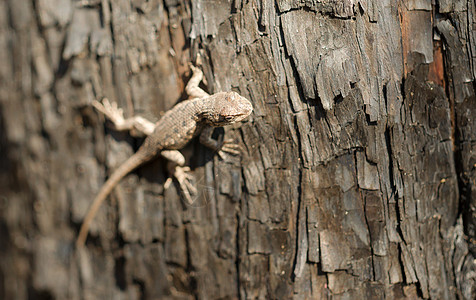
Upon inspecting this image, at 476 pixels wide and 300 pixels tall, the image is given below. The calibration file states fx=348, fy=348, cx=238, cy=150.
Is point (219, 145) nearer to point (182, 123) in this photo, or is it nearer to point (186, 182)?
point (182, 123)

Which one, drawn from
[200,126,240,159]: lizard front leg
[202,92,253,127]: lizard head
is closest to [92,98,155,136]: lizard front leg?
[200,126,240,159]: lizard front leg

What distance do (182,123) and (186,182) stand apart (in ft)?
1.98

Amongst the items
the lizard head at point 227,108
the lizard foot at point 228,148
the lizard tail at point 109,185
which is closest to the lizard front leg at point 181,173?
the lizard tail at point 109,185

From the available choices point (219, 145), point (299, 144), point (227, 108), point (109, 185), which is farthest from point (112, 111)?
point (299, 144)

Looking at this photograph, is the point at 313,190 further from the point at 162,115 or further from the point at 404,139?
the point at 162,115

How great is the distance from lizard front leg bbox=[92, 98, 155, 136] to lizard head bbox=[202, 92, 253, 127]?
2.86 feet

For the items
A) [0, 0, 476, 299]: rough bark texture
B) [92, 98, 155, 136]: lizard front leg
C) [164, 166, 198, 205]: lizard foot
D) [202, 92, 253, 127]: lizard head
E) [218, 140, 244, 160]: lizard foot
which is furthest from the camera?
[92, 98, 155, 136]: lizard front leg

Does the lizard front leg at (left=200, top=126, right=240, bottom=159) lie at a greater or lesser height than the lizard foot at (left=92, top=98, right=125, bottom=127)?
lesser

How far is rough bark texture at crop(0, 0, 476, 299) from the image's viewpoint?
9.38 ft

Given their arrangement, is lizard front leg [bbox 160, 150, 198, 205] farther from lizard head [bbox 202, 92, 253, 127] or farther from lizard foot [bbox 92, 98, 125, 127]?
lizard foot [bbox 92, 98, 125, 127]

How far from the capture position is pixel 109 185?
398 cm

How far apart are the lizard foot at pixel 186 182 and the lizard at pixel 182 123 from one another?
0.03ft

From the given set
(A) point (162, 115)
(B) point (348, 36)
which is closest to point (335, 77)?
(B) point (348, 36)

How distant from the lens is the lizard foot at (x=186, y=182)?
355 cm
